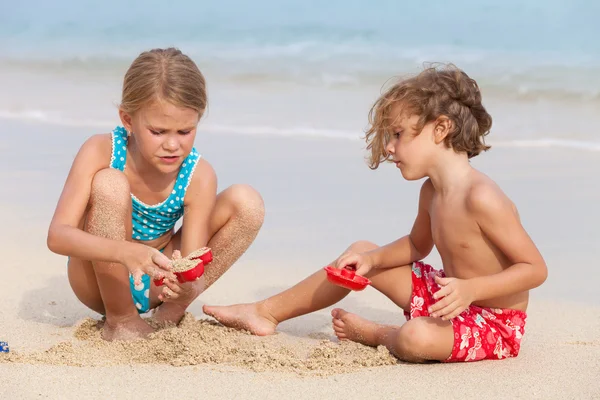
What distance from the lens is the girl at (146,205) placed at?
3113 millimetres

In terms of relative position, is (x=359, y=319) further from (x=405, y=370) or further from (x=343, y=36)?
(x=343, y=36)

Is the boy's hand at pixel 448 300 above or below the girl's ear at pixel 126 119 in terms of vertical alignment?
below

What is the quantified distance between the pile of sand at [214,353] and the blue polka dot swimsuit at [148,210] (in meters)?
0.24

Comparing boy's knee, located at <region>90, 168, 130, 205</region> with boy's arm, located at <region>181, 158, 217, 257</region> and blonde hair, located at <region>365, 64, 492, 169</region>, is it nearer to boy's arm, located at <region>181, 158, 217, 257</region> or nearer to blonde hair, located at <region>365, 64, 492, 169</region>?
boy's arm, located at <region>181, 158, 217, 257</region>

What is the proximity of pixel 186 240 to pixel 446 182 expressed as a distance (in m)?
1.00

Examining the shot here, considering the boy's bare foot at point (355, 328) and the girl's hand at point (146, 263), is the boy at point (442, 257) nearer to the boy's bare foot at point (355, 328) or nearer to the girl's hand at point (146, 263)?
the boy's bare foot at point (355, 328)

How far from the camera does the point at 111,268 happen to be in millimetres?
3188

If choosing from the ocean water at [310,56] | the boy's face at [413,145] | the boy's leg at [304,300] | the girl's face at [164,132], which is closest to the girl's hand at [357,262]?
the boy's leg at [304,300]

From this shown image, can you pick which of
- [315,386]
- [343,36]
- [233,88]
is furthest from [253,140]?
[343,36]

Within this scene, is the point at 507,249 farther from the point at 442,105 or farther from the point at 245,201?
the point at 245,201

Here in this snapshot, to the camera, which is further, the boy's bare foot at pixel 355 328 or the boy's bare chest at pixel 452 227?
the boy's bare foot at pixel 355 328

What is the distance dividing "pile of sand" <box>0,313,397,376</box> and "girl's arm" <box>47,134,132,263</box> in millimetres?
336

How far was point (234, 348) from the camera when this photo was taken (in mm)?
3098

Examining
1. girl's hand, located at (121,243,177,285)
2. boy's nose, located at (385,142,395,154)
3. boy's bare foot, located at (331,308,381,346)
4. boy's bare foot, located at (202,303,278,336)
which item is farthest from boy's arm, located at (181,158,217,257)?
boy's nose, located at (385,142,395,154)
